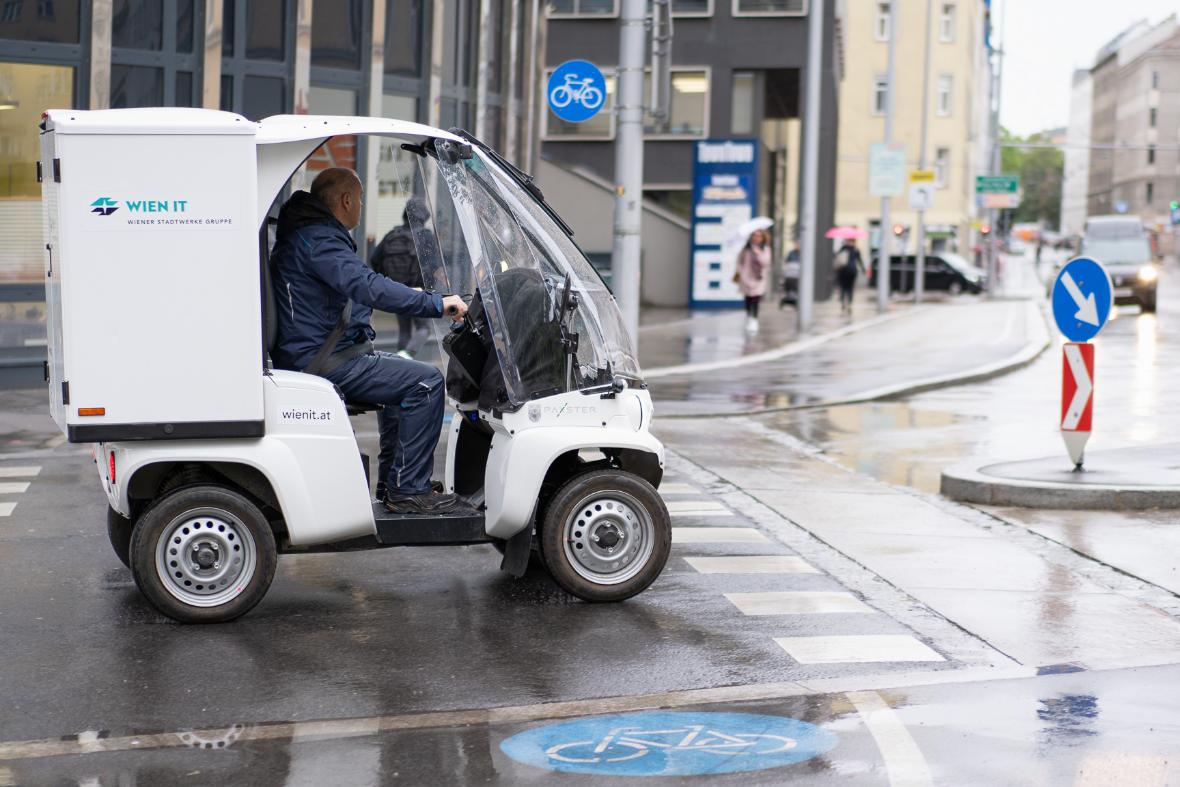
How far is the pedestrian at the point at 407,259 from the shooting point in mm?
7801

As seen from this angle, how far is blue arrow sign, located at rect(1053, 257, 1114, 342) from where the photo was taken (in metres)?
10.8

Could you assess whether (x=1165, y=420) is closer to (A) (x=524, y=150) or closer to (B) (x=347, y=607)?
(B) (x=347, y=607)

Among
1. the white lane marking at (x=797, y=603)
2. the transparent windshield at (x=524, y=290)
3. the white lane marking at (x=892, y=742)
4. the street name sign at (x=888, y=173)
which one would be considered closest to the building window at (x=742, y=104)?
the street name sign at (x=888, y=173)

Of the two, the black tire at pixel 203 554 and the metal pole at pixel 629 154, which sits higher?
the metal pole at pixel 629 154

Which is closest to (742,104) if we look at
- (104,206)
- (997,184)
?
(997,184)

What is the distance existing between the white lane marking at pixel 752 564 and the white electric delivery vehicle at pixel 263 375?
810 mm

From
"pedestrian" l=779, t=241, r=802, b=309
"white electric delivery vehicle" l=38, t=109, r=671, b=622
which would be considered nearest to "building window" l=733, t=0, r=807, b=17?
"pedestrian" l=779, t=241, r=802, b=309

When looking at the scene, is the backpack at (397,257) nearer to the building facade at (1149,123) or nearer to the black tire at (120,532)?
the black tire at (120,532)

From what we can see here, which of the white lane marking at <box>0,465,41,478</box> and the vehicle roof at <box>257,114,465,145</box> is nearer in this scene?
the vehicle roof at <box>257,114,465,145</box>

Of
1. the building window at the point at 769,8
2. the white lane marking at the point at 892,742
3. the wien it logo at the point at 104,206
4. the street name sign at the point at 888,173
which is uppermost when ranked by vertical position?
the building window at the point at 769,8

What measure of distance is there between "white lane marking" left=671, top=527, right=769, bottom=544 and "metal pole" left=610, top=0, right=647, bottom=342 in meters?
6.30

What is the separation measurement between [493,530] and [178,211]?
1943mm

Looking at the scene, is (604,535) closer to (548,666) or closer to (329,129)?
(548,666)

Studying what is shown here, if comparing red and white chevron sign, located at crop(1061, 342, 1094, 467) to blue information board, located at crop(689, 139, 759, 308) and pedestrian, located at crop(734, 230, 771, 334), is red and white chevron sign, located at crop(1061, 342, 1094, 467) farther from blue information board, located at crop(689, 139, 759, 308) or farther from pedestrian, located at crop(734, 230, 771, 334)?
blue information board, located at crop(689, 139, 759, 308)
